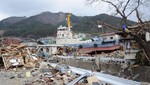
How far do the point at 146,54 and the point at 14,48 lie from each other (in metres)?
20.8

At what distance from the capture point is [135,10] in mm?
19391

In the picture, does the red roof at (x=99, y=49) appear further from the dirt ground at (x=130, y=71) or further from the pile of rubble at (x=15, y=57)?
the dirt ground at (x=130, y=71)

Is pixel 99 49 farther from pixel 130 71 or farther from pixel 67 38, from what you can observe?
pixel 130 71

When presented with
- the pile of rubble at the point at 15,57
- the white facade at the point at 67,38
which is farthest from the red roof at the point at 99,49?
the white facade at the point at 67,38

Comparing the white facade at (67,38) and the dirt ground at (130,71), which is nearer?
the dirt ground at (130,71)

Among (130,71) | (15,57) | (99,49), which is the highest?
(15,57)

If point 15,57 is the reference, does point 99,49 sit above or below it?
below

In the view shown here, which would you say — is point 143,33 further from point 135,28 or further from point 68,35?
point 68,35

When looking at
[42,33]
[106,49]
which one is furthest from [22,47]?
[42,33]

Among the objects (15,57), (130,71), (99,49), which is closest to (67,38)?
(99,49)

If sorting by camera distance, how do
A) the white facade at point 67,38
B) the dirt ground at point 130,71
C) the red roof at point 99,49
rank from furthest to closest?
the white facade at point 67,38
the red roof at point 99,49
the dirt ground at point 130,71

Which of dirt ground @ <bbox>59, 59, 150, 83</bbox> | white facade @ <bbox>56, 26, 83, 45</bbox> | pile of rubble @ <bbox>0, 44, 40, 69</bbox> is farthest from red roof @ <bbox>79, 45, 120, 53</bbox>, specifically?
dirt ground @ <bbox>59, 59, 150, 83</bbox>

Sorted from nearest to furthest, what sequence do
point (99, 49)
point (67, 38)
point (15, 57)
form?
point (15, 57) < point (99, 49) < point (67, 38)

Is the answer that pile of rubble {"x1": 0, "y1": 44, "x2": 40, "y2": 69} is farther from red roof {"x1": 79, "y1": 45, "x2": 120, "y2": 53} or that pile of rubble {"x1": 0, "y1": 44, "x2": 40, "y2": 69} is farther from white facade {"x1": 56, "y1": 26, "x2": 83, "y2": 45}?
white facade {"x1": 56, "y1": 26, "x2": 83, "y2": 45}
